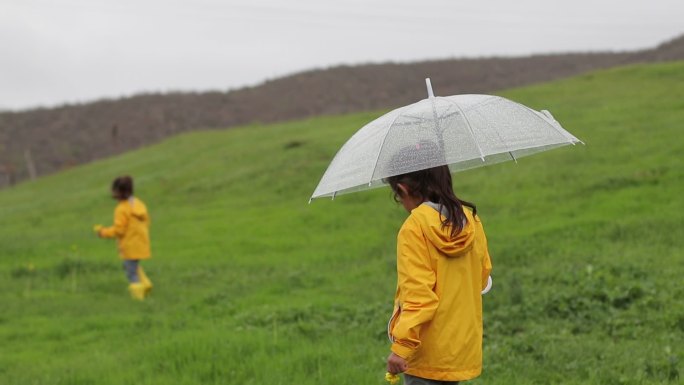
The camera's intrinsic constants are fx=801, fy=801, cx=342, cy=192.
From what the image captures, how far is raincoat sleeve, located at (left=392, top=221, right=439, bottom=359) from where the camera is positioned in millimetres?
3604

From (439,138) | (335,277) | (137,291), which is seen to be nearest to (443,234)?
(439,138)

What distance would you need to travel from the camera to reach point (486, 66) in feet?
178

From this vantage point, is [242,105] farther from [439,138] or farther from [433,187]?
[433,187]

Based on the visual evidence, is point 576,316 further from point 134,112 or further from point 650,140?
point 134,112

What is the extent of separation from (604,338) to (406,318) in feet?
11.5

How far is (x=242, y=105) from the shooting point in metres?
55.1

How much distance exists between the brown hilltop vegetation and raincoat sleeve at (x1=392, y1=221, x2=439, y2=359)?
4503 centimetres

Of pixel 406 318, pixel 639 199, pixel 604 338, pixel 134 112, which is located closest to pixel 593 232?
pixel 639 199

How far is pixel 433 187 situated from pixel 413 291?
52cm

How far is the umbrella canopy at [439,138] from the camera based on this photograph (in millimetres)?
3865

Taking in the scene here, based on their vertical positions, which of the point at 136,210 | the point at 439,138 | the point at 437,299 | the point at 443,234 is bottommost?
the point at 136,210

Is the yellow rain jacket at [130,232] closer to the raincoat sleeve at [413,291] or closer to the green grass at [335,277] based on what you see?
the green grass at [335,277]

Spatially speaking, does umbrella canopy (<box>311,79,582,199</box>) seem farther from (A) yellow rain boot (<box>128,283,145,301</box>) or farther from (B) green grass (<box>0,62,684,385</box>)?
(A) yellow rain boot (<box>128,283,145,301</box>)

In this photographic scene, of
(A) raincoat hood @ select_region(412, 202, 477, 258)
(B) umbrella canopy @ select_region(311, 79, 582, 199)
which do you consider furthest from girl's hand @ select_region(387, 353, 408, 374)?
(B) umbrella canopy @ select_region(311, 79, 582, 199)
